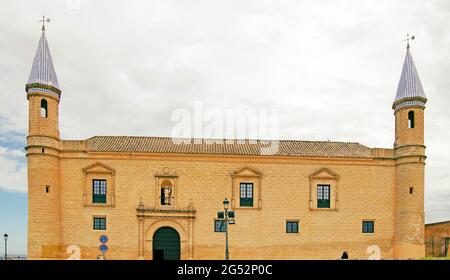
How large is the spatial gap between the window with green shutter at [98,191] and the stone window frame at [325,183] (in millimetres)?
15217

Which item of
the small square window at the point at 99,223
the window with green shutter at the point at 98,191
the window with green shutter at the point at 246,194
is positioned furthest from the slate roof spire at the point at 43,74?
the window with green shutter at the point at 246,194

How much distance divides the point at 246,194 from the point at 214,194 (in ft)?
7.88

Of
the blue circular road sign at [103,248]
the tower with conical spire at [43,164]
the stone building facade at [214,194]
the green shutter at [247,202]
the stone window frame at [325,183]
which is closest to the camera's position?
the blue circular road sign at [103,248]

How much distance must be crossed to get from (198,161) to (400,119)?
52.3 feet

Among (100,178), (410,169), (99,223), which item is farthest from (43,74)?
(410,169)

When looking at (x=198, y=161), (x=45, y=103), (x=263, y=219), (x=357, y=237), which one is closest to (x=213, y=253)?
(x=263, y=219)

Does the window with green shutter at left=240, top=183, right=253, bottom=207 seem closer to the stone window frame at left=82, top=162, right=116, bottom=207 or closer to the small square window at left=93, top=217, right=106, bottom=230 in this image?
the stone window frame at left=82, top=162, right=116, bottom=207

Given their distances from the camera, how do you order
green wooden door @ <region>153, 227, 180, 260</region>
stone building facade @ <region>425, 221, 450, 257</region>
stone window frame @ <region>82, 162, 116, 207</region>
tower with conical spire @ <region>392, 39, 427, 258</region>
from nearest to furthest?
green wooden door @ <region>153, 227, 180, 260</region> → stone window frame @ <region>82, 162, 116, 207</region> → tower with conical spire @ <region>392, 39, 427, 258</region> → stone building facade @ <region>425, 221, 450, 257</region>

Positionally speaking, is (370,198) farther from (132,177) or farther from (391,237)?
(132,177)

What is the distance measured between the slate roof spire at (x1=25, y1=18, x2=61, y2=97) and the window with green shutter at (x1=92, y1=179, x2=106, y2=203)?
7211mm

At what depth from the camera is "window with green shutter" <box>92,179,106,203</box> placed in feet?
89.7

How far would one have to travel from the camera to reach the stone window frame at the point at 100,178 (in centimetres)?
2719

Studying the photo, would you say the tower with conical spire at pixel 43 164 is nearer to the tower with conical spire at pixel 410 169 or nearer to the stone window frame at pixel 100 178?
the stone window frame at pixel 100 178

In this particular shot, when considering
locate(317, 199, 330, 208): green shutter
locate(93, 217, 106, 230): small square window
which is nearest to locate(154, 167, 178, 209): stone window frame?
locate(93, 217, 106, 230): small square window
